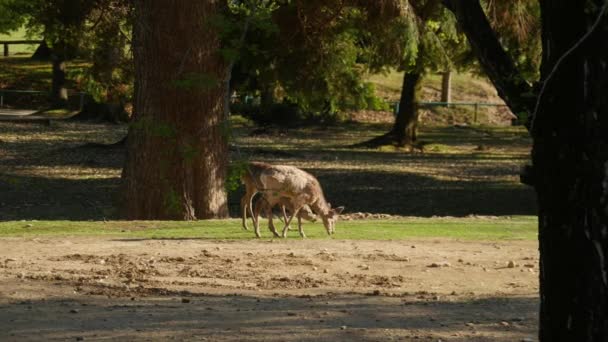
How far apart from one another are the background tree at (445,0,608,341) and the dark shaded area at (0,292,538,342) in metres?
3.33

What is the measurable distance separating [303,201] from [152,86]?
540cm

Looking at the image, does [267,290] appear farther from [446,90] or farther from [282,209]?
[446,90]

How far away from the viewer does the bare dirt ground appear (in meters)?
9.96

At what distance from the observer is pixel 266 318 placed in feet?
34.2

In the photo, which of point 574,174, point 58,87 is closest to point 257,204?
point 574,174

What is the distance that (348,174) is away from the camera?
34656 millimetres

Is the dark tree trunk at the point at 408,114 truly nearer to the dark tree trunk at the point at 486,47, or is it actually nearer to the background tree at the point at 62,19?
the background tree at the point at 62,19

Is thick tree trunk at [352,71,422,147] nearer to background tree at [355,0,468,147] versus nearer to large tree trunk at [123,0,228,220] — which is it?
background tree at [355,0,468,147]

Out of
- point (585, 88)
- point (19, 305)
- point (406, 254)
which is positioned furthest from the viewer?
point (406, 254)

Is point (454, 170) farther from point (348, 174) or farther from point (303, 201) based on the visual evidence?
point (303, 201)

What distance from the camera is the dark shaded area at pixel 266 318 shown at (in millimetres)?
9734

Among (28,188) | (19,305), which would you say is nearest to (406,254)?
(19,305)

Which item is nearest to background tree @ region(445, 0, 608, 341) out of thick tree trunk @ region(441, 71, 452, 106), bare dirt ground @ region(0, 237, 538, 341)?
bare dirt ground @ region(0, 237, 538, 341)

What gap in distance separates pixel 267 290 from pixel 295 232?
19.6 feet
